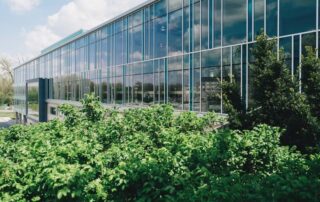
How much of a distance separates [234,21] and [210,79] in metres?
4.10

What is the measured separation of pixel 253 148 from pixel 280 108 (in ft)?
16.9

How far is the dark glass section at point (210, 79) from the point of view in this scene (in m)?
21.9

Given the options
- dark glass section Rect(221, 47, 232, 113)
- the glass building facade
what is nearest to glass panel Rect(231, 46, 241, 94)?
the glass building facade

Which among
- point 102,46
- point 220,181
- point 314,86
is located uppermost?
point 102,46

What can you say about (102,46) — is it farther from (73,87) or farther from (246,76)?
(246,76)

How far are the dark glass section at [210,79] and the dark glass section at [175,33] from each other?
343 centimetres

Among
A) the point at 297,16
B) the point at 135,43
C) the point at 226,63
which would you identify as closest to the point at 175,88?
the point at 226,63

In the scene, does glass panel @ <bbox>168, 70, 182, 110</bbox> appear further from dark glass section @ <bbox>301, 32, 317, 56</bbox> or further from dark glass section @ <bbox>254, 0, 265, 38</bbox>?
dark glass section @ <bbox>301, 32, 317, 56</bbox>

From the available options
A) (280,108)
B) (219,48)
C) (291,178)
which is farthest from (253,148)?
(219,48)

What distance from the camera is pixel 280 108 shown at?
13078mm

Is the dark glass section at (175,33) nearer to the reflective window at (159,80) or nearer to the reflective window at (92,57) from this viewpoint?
the reflective window at (159,80)

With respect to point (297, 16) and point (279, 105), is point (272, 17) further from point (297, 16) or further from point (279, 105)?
point (279, 105)

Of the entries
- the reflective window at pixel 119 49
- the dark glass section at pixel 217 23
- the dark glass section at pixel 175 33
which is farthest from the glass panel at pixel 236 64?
the reflective window at pixel 119 49

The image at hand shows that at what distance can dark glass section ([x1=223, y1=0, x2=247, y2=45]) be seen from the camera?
2039 centimetres
